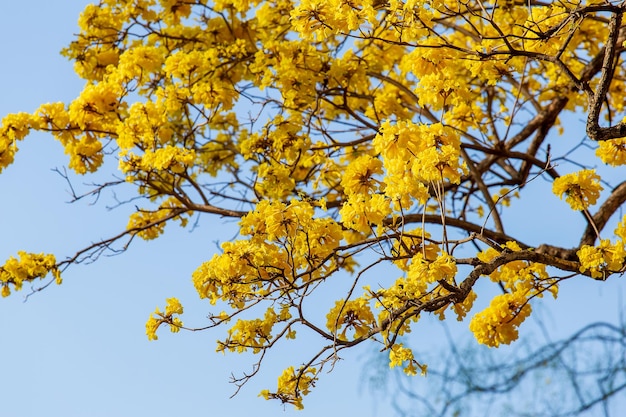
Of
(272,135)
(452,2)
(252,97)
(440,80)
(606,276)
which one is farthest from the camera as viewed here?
(452,2)

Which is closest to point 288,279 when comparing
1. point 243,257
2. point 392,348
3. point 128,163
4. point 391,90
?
point 243,257

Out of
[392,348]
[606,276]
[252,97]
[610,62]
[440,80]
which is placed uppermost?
[252,97]

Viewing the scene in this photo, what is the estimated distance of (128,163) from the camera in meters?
5.60

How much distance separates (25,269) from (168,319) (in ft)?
5.53

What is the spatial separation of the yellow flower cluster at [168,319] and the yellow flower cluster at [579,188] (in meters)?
2.00

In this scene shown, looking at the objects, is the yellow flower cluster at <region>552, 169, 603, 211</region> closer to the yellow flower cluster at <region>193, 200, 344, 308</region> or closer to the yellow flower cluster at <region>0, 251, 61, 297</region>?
the yellow flower cluster at <region>193, 200, 344, 308</region>

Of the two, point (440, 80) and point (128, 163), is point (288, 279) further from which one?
point (128, 163)

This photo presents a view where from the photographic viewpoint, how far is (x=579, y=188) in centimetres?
461

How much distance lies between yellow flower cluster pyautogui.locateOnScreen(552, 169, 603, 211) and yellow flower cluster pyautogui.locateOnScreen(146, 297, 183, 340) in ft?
6.55

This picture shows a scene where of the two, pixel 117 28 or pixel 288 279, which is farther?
pixel 117 28

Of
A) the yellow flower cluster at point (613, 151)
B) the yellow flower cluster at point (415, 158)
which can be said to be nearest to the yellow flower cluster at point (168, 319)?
the yellow flower cluster at point (415, 158)

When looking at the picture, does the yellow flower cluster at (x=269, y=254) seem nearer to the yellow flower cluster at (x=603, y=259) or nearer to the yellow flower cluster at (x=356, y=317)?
the yellow flower cluster at (x=356, y=317)

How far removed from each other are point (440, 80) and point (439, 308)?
132 cm

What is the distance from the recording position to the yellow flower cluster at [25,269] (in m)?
5.58
